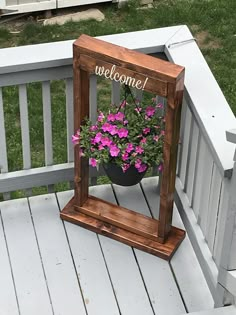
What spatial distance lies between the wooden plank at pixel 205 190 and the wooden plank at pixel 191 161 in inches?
4.7

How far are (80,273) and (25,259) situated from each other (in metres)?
0.24

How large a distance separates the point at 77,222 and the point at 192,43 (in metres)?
0.91

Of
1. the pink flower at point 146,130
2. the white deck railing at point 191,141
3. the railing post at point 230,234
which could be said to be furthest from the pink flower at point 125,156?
the railing post at point 230,234

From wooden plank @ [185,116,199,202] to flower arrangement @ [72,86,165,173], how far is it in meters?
0.13

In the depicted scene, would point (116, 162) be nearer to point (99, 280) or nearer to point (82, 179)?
point (82, 179)

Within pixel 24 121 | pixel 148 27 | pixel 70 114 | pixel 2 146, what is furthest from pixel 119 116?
pixel 148 27

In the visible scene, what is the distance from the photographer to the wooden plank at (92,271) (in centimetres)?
352

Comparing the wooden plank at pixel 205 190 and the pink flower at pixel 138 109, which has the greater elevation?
the pink flower at pixel 138 109

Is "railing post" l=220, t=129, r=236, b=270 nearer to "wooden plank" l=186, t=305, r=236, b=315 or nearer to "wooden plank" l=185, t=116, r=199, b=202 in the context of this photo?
"wooden plank" l=186, t=305, r=236, b=315

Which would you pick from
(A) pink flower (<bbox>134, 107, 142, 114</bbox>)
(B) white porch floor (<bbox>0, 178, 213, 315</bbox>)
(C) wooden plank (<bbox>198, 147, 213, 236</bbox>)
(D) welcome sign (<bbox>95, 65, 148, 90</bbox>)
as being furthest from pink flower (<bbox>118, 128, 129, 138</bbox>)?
(B) white porch floor (<bbox>0, 178, 213, 315</bbox>)

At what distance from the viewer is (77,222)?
12.6 feet

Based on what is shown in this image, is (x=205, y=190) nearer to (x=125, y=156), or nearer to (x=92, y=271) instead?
(x=125, y=156)

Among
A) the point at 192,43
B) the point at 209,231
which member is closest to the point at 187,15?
the point at 192,43

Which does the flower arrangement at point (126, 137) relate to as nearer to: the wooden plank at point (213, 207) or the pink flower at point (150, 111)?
the pink flower at point (150, 111)
